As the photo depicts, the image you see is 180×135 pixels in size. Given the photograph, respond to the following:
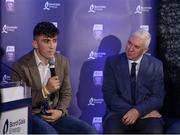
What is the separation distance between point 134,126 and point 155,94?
38cm

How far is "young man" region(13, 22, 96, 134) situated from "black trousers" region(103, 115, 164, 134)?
0.20 meters

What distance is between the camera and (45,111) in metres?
3.65

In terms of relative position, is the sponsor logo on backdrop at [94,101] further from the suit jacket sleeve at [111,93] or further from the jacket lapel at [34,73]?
the jacket lapel at [34,73]

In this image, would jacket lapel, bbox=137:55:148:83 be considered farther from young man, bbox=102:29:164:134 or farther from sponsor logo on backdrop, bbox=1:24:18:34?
sponsor logo on backdrop, bbox=1:24:18:34

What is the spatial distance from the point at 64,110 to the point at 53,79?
319 mm

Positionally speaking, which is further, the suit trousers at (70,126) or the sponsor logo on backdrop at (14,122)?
the suit trousers at (70,126)

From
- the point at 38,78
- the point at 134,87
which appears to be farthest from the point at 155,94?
the point at 38,78

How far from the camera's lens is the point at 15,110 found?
3.01 metres

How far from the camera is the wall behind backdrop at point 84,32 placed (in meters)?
3.69

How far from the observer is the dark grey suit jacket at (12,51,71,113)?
3611mm

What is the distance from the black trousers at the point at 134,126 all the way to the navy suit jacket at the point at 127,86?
8 cm

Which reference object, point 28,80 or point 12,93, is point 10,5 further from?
point 12,93

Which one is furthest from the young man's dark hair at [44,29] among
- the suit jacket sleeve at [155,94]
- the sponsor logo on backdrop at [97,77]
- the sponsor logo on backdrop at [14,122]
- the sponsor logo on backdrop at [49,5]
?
the suit jacket sleeve at [155,94]

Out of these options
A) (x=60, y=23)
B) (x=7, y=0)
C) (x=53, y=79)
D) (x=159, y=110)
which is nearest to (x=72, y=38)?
(x=60, y=23)
